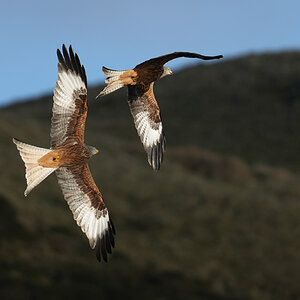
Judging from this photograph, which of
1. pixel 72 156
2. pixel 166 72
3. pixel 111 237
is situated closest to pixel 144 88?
pixel 166 72

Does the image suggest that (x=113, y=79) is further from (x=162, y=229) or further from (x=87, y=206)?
(x=162, y=229)

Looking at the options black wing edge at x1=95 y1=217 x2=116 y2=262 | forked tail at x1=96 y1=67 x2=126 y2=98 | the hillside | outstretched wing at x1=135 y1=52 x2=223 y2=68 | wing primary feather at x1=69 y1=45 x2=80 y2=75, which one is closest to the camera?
outstretched wing at x1=135 y1=52 x2=223 y2=68

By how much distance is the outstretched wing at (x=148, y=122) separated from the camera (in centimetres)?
238

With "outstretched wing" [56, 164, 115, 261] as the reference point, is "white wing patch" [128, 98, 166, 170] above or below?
above

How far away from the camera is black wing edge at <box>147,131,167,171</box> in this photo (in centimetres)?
221

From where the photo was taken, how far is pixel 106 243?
248 cm

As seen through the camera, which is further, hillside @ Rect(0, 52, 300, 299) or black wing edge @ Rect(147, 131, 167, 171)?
hillside @ Rect(0, 52, 300, 299)

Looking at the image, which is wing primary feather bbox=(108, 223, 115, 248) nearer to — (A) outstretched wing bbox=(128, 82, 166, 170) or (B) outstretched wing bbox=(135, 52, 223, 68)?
(A) outstretched wing bbox=(128, 82, 166, 170)

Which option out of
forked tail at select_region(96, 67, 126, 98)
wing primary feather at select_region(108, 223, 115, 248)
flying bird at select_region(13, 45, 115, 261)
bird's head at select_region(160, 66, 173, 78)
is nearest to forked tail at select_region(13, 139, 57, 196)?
flying bird at select_region(13, 45, 115, 261)

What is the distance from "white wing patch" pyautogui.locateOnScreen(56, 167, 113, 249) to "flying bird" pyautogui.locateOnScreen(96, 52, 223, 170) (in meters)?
0.35

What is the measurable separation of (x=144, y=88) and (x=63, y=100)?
Answer: 417 mm

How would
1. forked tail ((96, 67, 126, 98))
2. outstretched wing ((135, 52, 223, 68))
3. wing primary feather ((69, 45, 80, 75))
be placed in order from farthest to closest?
wing primary feather ((69, 45, 80, 75)) → forked tail ((96, 67, 126, 98)) → outstretched wing ((135, 52, 223, 68))

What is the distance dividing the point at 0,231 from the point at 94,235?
128 feet

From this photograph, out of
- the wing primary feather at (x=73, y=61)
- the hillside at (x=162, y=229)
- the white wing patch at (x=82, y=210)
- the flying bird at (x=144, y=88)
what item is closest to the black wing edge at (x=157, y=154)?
the flying bird at (x=144, y=88)
